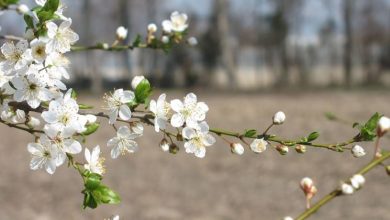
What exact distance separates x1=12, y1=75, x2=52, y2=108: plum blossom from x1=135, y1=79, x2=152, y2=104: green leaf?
0.17 meters

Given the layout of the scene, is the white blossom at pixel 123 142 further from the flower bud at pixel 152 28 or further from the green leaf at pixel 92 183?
the flower bud at pixel 152 28

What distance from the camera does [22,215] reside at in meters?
5.99

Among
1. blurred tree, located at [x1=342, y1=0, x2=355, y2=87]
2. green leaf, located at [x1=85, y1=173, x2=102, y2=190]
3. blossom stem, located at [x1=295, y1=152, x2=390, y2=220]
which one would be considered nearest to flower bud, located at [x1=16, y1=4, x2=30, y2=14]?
green leaf, located at [x1=85, y1=173, x2=102, y2=190]

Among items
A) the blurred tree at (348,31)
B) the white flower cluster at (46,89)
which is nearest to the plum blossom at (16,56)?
the white flower cluster at (46,89)

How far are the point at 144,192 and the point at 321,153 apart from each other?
2877 mm

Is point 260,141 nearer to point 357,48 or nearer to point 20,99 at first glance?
point 20,99

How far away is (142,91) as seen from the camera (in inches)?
46.5

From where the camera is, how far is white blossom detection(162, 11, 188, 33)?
1.81m

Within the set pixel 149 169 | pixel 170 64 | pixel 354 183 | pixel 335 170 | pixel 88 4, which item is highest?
pixel 354 183

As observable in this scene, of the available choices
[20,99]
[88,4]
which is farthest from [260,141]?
[88,4]

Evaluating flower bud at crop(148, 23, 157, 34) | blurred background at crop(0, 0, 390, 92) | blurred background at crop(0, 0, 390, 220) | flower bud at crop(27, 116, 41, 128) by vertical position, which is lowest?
blurred background at crop(0, 0, 390, 92)

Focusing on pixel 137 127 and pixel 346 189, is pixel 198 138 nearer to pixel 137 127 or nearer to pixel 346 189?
pixel 137 127

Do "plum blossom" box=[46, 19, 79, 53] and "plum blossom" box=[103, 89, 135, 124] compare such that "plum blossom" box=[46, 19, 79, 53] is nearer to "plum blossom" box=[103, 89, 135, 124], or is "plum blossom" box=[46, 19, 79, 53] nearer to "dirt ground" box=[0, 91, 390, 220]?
"plum blossom" box=[103, 89, 135, 124]

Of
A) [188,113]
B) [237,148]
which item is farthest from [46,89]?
[237,148]
